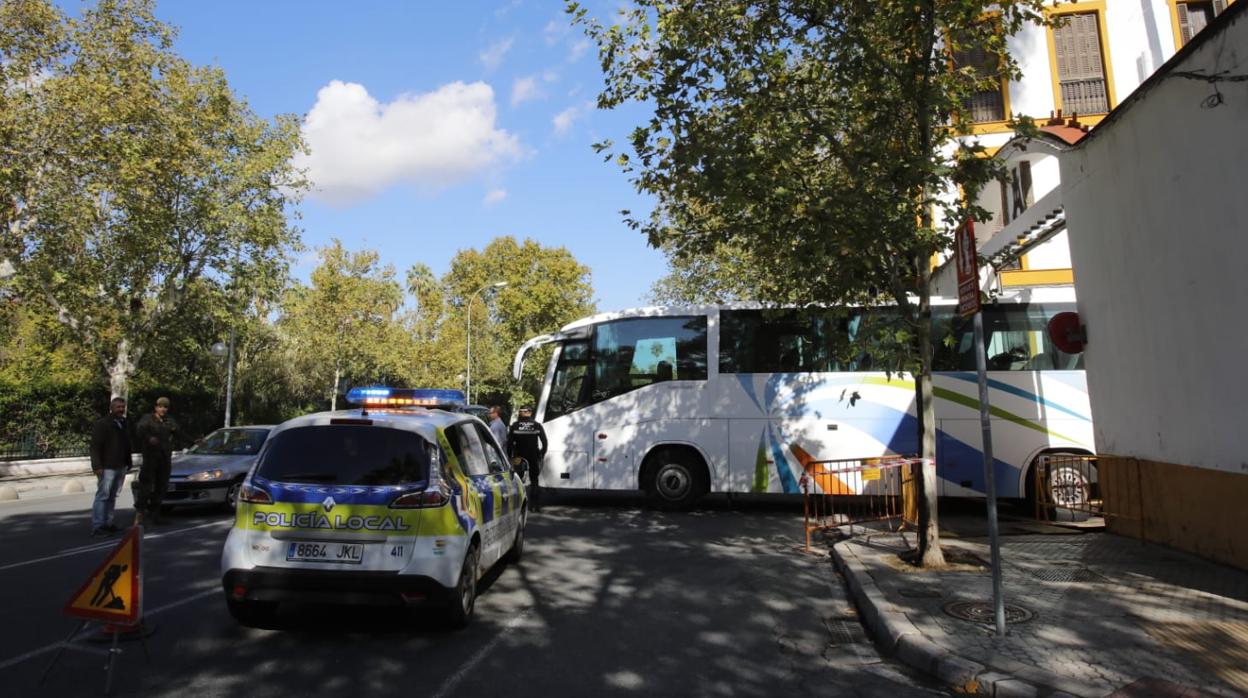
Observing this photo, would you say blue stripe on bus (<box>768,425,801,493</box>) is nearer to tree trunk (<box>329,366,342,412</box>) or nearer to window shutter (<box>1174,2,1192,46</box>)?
window shutter (<box>1174,2,1192,46</box>)

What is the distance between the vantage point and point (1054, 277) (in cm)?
1795

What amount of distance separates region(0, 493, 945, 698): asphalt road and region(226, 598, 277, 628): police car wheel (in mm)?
116

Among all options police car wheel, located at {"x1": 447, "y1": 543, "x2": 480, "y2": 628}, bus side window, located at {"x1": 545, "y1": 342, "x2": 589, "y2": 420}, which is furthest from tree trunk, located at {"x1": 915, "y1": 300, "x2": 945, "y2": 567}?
bus side window, located at {"x1": 545, "y1": 342, "x2": 589, "y2": 420}

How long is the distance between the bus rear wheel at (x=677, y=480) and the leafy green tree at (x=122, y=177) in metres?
16.0


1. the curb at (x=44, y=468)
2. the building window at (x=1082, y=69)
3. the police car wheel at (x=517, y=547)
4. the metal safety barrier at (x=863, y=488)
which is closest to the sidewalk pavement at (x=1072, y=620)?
the metal safety barrier at (x=863, y=488)

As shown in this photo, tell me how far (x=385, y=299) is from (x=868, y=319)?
119 feet

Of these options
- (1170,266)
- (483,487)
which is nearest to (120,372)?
(483,487)

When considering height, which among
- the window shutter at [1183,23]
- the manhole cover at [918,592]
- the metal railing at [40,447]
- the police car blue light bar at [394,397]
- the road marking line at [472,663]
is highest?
the window shutter at [1183,23]

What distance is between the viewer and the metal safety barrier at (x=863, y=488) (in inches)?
395

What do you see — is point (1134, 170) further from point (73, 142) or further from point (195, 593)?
point (73, 142)

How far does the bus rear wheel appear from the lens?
1252 centimetres

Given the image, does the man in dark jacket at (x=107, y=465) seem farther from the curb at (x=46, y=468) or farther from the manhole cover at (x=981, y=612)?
the manhole cover at (x=981, y=612)

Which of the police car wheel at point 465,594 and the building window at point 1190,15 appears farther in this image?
the building window at point 1190,15

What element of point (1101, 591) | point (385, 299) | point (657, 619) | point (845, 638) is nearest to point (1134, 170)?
point (1101, 591)
